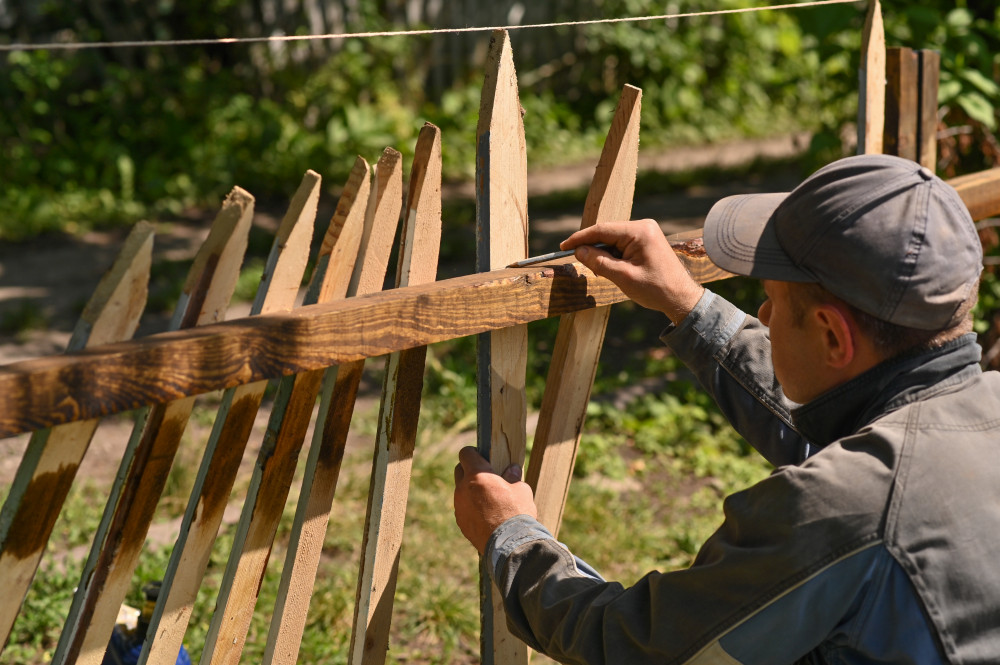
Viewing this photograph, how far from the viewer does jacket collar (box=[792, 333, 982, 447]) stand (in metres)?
1.36

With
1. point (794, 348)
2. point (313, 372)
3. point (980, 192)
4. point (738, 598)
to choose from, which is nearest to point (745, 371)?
point (794, 348)

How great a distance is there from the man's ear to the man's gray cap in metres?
0.03

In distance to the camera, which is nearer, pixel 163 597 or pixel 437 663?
pixel 163 597

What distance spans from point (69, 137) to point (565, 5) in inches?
197

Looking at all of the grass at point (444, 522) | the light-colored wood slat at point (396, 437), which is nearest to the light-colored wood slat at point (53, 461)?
the light-colored wood slat at point (396, 437)

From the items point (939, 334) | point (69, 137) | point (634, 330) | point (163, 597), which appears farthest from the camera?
point (69, 137)

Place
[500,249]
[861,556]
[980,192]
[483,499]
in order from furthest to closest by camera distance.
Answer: [980,192] → [500,249] → [483,499] → [861,556]

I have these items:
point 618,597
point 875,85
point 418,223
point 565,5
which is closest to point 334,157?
point 565,5

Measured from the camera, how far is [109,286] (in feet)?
4.90

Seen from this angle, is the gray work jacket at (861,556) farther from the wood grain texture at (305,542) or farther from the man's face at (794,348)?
the wood grain texture at (305,542)

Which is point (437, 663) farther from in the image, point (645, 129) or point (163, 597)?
point (645, 129)

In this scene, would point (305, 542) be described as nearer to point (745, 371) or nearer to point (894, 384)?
point (745, 371)

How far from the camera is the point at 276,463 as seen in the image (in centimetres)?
174

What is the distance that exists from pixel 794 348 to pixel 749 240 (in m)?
0.18
